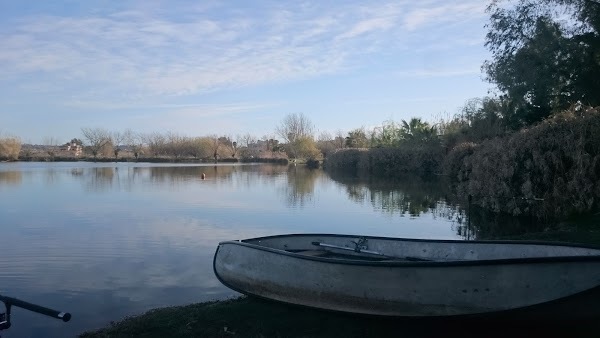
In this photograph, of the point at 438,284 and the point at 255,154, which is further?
the point at 255,154

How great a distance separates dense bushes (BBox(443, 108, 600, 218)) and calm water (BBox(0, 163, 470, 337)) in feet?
6.52

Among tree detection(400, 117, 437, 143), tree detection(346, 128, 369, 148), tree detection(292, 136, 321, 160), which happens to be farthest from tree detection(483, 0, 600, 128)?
tree detection(292, 136, 321, 160)

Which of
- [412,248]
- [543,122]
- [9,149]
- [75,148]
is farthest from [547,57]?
[75,148]

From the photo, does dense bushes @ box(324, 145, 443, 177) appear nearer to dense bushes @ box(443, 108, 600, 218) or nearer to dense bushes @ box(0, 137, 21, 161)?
dense bushes @ box(443, 108, 600, 218)

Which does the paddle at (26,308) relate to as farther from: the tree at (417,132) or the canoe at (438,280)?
the tree at (417,132)

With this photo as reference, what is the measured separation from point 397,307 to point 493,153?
1458 centimetres

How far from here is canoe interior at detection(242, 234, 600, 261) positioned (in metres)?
6.61

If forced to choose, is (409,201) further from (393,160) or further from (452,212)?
(393,160)

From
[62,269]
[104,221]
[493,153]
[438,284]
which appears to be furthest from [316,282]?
[493,153]

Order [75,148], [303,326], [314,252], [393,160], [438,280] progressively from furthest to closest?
[75,148], [393,160], [314,252], [303,326], [438,280]

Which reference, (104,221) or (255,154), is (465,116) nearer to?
(104,221)

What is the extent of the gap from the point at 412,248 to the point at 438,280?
2311 mm

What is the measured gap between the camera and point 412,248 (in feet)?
26.2

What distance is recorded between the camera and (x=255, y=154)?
105m
